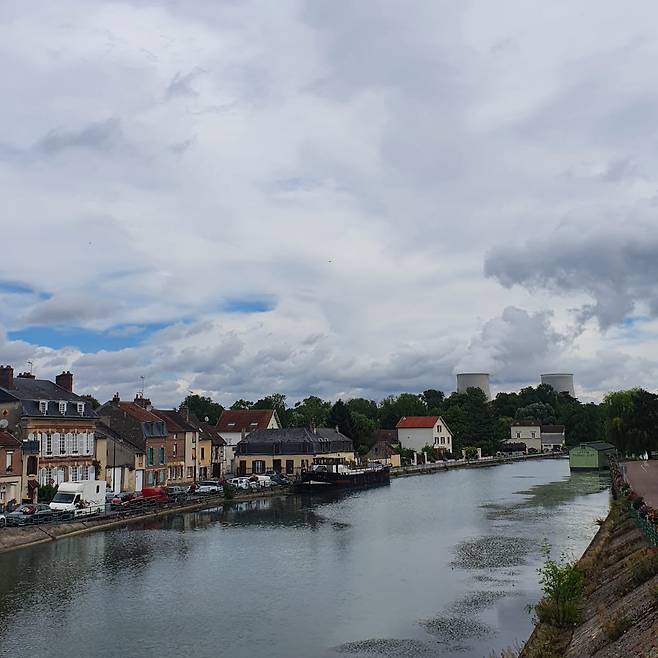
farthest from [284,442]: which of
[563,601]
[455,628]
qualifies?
[563,601]

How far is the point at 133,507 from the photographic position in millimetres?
54000

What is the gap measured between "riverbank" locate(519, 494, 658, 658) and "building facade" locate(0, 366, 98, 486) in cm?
3735

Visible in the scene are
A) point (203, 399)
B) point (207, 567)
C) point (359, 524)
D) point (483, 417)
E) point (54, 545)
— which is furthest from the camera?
point (203, 399)

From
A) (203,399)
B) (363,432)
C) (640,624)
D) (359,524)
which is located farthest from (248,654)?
(203,399)

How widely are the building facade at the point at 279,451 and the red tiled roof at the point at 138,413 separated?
20.1 meters

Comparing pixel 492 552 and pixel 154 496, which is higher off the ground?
pixel 154 496

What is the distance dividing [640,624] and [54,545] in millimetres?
33511

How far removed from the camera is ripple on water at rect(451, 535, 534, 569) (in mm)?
35531

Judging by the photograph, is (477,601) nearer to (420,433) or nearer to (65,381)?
(65,381)

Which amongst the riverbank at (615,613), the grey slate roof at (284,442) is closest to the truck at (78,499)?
the riverbank at (615,613)

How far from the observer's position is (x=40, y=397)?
54031 millimetres

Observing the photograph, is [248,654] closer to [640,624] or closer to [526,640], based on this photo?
[526,640]

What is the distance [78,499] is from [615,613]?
39.2 meters

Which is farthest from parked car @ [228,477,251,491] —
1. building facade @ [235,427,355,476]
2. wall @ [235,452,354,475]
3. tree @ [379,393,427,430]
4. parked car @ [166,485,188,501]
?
tree @ [379,393,427,430]
